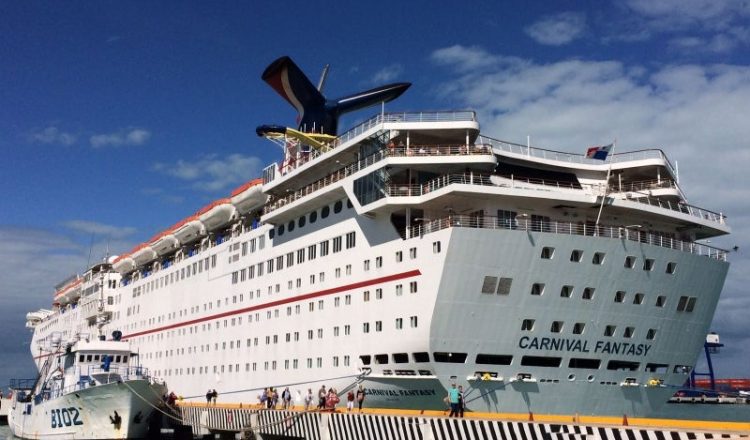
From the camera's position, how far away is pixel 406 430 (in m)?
21.4

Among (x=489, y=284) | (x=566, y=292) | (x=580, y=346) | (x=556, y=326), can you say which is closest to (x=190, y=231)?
(x=489, y=284)

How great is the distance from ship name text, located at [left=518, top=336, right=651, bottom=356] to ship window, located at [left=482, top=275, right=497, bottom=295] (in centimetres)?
216

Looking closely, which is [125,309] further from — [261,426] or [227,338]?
[261,426]

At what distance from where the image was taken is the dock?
1631 centimetres

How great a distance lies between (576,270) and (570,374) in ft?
12.7

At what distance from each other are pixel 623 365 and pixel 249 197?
74.3 feet

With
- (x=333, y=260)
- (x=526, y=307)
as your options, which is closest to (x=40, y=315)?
(x=333, y=260)

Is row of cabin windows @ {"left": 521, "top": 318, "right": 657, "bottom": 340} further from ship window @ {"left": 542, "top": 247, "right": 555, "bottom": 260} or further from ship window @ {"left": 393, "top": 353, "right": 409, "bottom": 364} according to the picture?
ship window @ {"left": 393, "top": 353, "right": 409, "bottom": 364}

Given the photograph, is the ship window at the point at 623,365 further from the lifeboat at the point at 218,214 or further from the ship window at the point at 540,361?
the lifeboat at the point at 218,214

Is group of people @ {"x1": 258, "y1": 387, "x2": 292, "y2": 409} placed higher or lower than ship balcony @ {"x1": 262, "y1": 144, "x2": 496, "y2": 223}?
lower

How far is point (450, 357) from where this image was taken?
2570 centimetres

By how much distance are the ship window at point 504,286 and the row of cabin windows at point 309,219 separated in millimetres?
8589

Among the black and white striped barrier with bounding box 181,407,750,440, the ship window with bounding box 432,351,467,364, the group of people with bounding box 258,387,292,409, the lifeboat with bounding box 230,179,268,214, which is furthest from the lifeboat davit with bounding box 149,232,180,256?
the ship window with bounding box 432,351,467,364

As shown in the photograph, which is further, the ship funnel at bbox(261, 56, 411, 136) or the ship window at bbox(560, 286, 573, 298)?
the ship funnel at bbox(261, 56, 411, 136)
